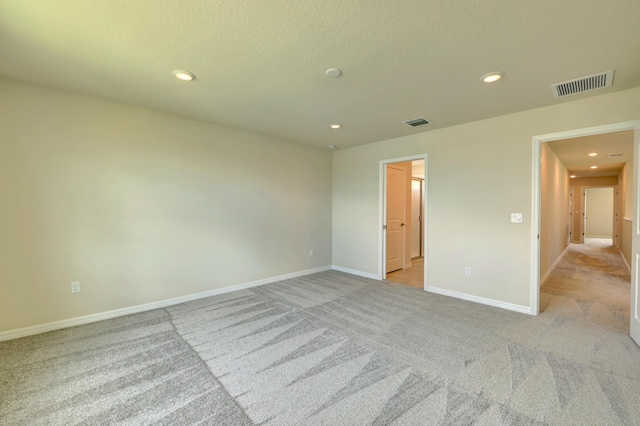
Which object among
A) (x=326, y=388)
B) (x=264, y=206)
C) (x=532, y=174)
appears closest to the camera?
(x=326, y=388)

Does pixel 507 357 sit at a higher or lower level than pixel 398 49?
lower

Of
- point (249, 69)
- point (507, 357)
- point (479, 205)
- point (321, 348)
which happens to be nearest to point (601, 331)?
point (507, 357)

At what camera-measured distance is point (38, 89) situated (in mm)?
2805

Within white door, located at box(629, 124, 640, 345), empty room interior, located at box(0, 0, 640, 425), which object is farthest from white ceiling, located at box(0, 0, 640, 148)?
white door, located at box(629, 124, 640, 345)

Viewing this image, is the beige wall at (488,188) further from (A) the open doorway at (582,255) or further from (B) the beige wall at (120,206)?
(B) the beige wall at (120,206)

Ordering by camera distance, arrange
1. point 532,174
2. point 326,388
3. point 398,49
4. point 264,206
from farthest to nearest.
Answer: point 264,206
point 532,174
point 398,49
point 326,388

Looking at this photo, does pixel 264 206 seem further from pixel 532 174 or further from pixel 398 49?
pixel 532 174

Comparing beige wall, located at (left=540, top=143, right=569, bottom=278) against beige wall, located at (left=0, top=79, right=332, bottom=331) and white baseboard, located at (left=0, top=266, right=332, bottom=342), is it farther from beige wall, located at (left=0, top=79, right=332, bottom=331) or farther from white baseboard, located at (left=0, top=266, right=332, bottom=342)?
white baseboard, located at (left=0, top=266, right=332, bottom=342)

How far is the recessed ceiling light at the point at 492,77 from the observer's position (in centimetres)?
245

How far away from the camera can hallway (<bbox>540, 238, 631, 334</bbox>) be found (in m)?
3.30

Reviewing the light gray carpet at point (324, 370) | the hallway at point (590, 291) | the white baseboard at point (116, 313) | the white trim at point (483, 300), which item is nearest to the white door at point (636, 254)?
the light gray carpet at point (324, 370)

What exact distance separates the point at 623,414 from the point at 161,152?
488 cm

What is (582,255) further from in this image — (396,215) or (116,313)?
(116,313)

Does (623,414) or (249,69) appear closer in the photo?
(623,414)
